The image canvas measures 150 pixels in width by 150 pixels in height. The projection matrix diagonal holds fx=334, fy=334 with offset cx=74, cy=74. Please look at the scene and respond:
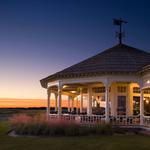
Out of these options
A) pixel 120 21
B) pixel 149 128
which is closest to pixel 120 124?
pixel 149 128

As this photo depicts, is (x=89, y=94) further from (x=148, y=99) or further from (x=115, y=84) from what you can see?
(x=148, y=99)

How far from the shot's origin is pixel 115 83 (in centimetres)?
2539

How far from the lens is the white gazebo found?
2270 centimetres

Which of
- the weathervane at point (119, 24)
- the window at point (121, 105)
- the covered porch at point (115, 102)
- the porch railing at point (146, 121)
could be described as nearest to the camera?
the porch railing at point (146, 121)

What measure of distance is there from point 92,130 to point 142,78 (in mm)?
5239

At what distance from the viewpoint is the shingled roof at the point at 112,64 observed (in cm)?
2280

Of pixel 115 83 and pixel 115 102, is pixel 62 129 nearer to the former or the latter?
pixel 115 102

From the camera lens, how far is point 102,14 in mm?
28734

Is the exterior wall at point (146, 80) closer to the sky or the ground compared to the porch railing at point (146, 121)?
closer to the sky

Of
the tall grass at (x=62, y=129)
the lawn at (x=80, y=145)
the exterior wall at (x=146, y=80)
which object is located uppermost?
the exterior wall at (x=146, y=80)

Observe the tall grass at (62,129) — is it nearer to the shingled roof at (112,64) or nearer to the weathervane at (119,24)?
the shingled roof at (112,64)

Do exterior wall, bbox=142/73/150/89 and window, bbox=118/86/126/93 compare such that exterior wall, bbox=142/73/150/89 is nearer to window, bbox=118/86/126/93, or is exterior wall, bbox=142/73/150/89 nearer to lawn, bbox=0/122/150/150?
window, bbox=118/86/126/93

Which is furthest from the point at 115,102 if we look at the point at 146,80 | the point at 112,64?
the point at 146,80

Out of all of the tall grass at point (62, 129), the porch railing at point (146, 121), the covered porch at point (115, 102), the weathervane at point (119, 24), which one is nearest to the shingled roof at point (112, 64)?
the covered porch at point (115, 102)
